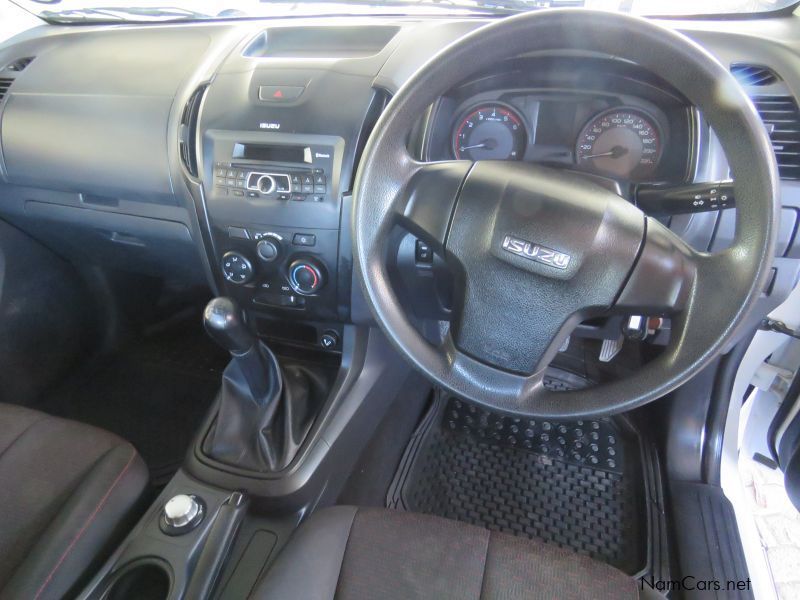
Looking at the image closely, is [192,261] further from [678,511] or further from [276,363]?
[678,511]

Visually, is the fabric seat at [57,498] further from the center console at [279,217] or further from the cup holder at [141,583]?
the center console at [279,217]

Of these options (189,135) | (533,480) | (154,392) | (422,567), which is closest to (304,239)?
(189,135)

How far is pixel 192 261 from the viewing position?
1.34m

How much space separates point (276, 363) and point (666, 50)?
874mm

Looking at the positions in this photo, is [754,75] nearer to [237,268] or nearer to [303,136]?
[303,136]

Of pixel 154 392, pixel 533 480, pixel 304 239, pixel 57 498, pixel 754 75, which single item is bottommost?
pixel 154 392

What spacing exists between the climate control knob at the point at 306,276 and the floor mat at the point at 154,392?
0.72 metres

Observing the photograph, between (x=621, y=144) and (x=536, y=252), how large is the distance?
1.13 feet

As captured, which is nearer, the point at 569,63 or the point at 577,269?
the point at 577,269

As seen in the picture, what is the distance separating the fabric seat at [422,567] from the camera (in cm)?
75

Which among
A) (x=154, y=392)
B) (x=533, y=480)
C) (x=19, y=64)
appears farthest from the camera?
(x=154, y=392)

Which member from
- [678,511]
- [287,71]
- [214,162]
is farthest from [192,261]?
[678,511]

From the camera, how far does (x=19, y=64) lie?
4.68 ft

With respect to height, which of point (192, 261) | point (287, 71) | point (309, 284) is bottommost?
point (192, 261)
